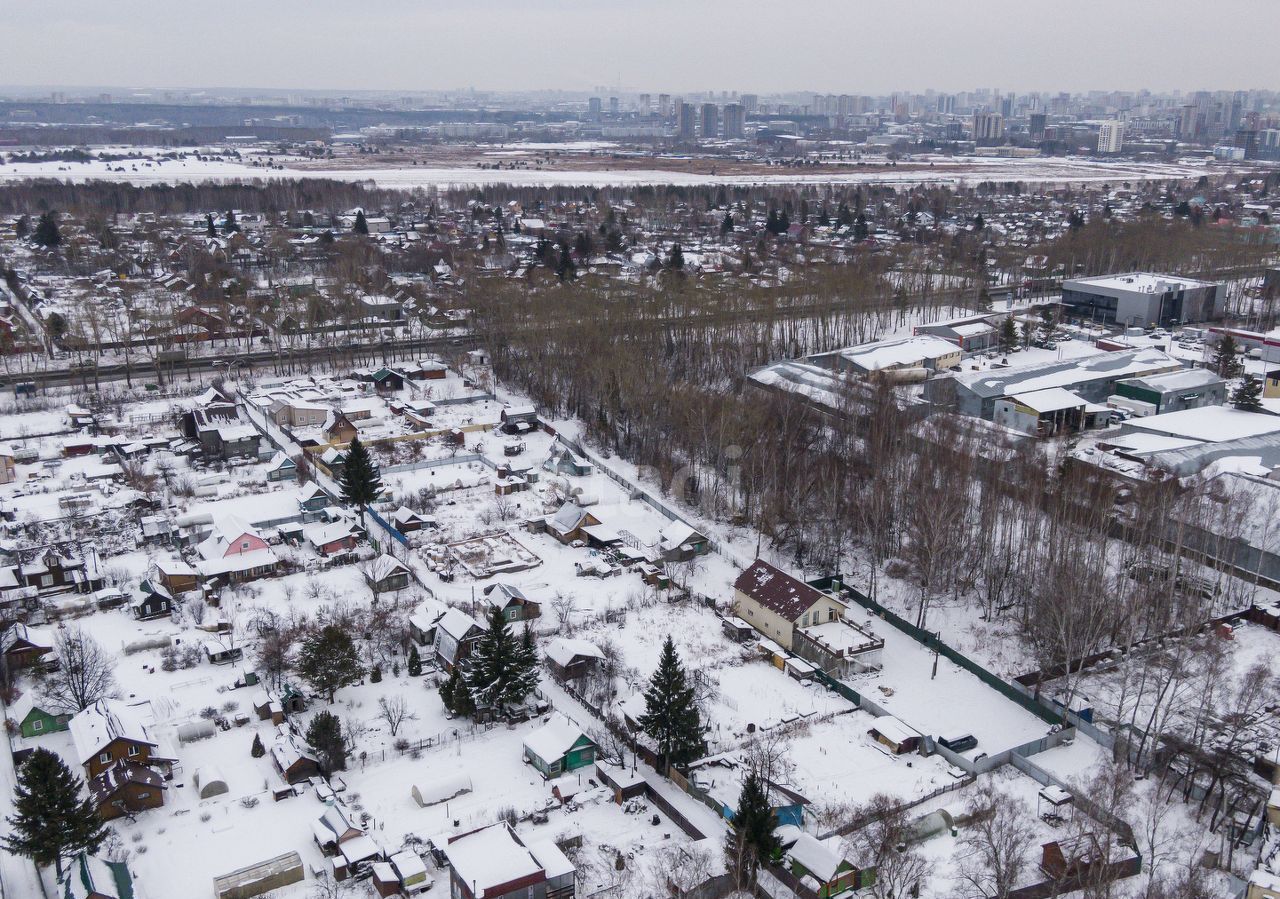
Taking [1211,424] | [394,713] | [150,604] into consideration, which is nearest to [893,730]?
[394,713]

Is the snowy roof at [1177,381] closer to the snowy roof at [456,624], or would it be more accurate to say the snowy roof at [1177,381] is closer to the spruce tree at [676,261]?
the snowy roof at [456,624]

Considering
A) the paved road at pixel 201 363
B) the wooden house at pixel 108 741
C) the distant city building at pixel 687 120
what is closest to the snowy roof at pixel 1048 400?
the paved road at pixel 201 363

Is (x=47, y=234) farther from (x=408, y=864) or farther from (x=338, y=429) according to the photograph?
(x=408, y=864)

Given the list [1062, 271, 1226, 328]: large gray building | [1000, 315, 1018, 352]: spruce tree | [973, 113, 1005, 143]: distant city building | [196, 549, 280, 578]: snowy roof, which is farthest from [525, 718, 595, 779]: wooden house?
[973, 113, 1005, 143]: distant city building

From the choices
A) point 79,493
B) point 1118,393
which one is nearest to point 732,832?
point 79,493

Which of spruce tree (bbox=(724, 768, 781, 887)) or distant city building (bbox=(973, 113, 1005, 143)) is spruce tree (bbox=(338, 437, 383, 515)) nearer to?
spruce tree (bbox=(724, 768, 781, 887))

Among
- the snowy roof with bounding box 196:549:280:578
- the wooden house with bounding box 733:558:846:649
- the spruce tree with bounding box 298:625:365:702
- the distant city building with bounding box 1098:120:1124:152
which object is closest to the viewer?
the spruce tree with bounding box 298:625:365:702
